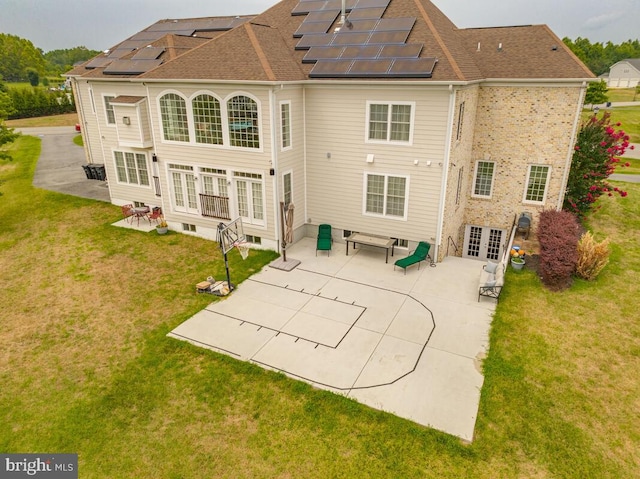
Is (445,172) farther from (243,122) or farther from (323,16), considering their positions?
(323,16)

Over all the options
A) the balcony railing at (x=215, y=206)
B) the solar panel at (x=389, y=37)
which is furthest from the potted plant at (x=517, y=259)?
the balcony railing at (x=215, y=206)

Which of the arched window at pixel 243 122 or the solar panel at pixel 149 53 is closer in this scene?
the arched window at pixel 243 122

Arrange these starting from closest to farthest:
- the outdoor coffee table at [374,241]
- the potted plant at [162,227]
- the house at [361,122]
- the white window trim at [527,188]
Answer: the house at [361,122] → the outdoor coffee table at [374,241] → the white window trim at [527,188] → the potted plant at [162,227]

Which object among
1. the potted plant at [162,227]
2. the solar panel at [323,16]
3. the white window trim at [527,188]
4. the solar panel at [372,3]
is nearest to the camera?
the solar panel at [372,3]

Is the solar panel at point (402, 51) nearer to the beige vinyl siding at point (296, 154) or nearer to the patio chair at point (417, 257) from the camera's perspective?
the beige vinyl siding at point (296, 154)

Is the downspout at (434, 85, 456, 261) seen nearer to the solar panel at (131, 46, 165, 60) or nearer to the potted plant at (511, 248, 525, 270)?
the potted plant at (511, 248, 525, 270)

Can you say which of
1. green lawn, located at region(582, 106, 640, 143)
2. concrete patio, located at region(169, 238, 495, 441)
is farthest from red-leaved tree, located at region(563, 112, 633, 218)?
green lawn, located at region(582, 106, 640, 143)

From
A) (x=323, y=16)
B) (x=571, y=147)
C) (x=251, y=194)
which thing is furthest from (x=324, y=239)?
Answer: (x=571, y=147)
